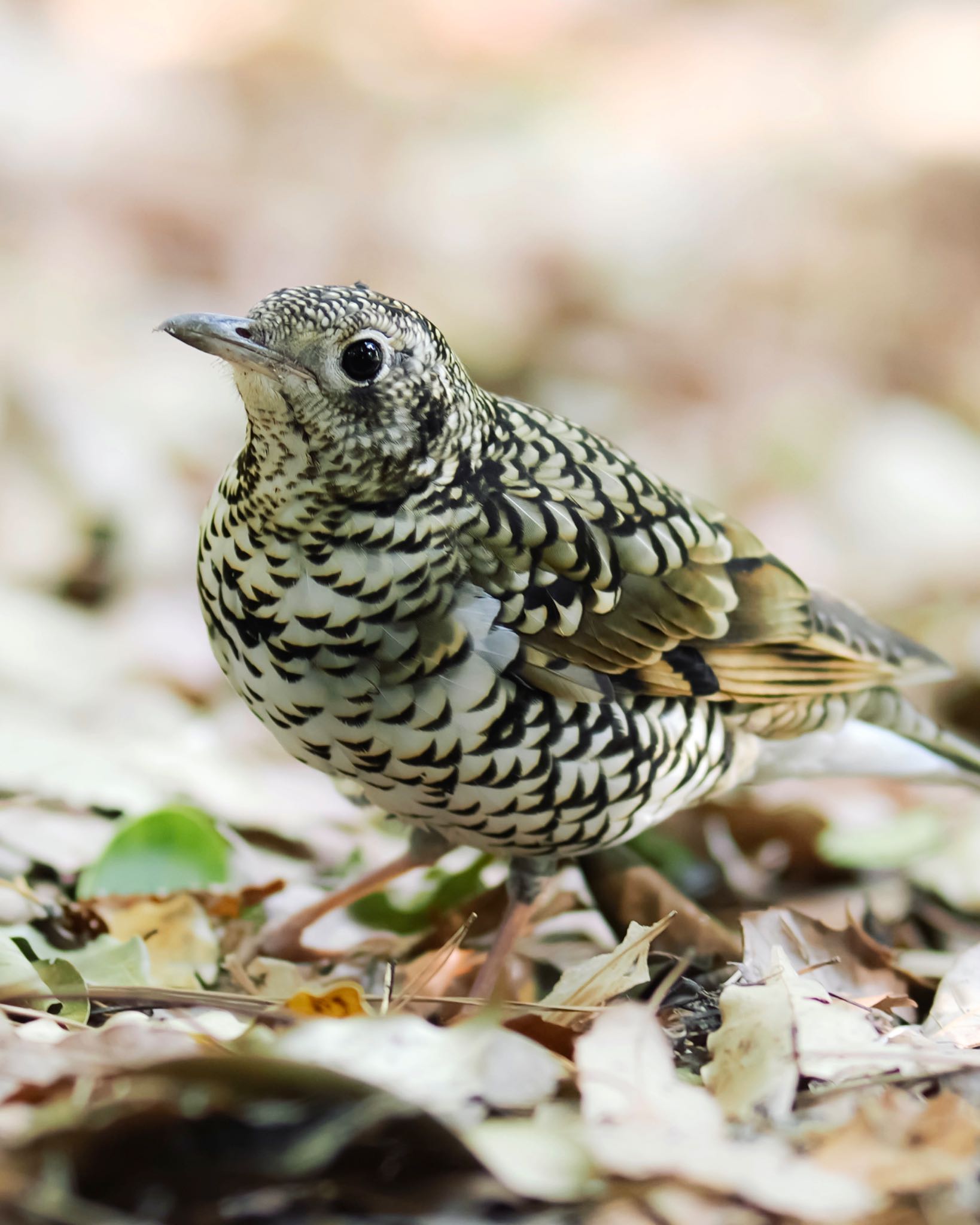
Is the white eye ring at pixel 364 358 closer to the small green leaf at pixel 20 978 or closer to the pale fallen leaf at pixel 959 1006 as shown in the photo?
the small green leaf at pixel 20 978

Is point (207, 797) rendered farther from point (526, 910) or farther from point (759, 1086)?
point (759, 1086)

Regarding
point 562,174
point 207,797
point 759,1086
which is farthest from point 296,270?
point 759,1086

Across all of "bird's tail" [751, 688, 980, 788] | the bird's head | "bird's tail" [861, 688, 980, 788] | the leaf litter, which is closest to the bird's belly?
the bird's head

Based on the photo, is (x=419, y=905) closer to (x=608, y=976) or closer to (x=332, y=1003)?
(x=332, y=1003)

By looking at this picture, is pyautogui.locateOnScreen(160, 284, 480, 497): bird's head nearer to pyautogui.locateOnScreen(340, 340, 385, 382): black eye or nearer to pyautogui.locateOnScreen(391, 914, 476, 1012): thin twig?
pyautogui.locateOnScreen(340, 340, 385, 382): black eye

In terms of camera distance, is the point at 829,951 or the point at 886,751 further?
the point at 886,751

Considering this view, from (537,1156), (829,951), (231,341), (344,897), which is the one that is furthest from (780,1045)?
(231,341)
